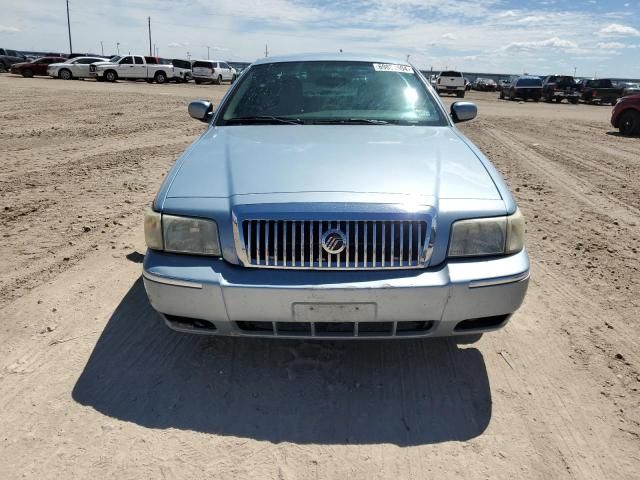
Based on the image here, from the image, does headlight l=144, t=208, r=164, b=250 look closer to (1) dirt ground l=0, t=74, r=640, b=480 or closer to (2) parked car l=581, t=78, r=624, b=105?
(1) dirt ground l=0, t=74, r=640, b=480

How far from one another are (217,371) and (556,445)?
64.8 inches

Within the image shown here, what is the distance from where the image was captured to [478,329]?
2.51 meters

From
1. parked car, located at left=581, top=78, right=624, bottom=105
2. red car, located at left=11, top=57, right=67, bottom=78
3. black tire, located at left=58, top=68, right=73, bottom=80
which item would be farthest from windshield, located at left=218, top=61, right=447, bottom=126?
red car, located at left=11, top=57, right=67, bottom=78

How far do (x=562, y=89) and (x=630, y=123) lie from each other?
69.7 feet

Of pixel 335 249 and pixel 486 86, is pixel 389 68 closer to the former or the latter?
pixel 335 249

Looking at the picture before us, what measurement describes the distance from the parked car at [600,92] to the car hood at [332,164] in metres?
34.1

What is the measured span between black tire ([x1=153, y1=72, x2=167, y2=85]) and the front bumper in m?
36.9

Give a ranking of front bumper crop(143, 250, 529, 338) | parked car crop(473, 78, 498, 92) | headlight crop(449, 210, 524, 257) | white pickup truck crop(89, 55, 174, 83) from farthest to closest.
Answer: parked car crop(473, 78, 498, 92) < white pickup truck crop(89, 55, 174, 83) < headlight crop(449, 210, 524, 257) < front bumper crop(143, 250, 529, 338)

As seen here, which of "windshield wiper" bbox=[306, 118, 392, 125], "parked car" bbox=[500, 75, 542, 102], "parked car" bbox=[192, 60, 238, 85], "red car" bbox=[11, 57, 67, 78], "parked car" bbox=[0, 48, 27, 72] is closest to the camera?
"windshield wiper" bbox=[306, 118, 392, 125]

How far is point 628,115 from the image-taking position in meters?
13.5

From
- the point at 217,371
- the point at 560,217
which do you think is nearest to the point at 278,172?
the point at 217,371

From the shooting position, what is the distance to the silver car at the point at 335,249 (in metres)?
2.33

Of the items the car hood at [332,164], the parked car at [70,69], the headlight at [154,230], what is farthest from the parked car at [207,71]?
the headlight at [154,230]

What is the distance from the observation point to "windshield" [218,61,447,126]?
3.66 metres
